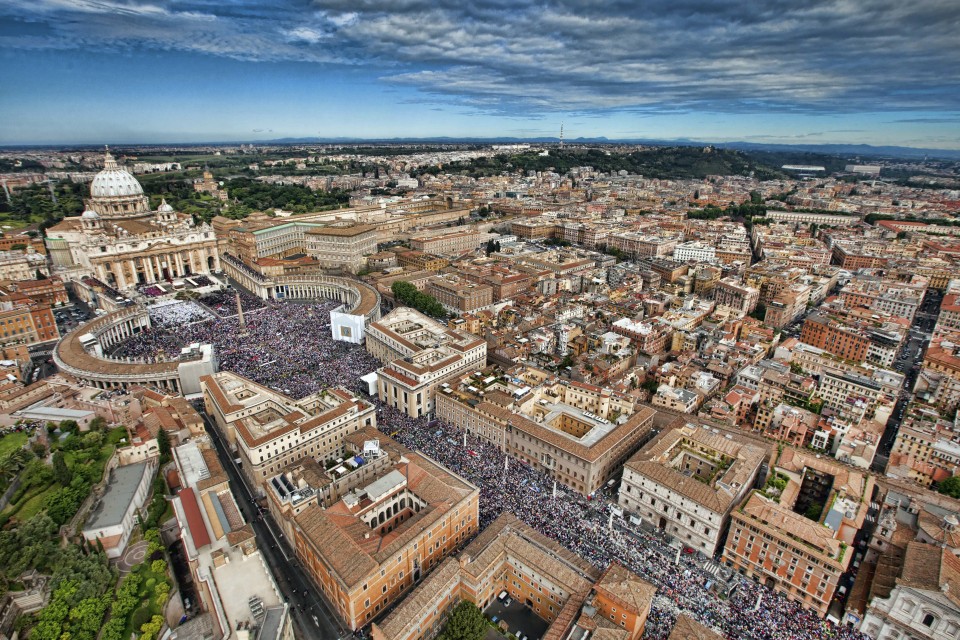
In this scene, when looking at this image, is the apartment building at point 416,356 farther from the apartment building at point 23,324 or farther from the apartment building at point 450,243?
the apartment building at point 450,243

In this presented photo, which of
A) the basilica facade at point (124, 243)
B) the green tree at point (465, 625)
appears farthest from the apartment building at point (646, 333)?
the basilica facade at point (124, 243)

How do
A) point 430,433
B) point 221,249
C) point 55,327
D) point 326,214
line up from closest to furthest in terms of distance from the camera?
point 430,433, point 55,327, point 221,249, point 326,214

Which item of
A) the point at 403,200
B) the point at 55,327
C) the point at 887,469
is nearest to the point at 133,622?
the point at 55,327

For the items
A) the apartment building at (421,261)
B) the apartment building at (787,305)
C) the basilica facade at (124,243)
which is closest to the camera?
the apartment building at (787,305)

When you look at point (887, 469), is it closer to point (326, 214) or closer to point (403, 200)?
point (326, 214)

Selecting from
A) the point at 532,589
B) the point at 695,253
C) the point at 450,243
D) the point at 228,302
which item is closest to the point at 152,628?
the point at 532,589

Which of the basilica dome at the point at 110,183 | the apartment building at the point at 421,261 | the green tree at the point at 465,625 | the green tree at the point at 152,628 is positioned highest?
the basilica dome at the point at 110,183

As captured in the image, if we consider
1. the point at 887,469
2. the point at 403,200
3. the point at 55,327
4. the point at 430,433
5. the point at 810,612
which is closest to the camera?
the point at 810,612

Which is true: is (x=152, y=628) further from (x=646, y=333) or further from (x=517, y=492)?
(x=646, y=333)
